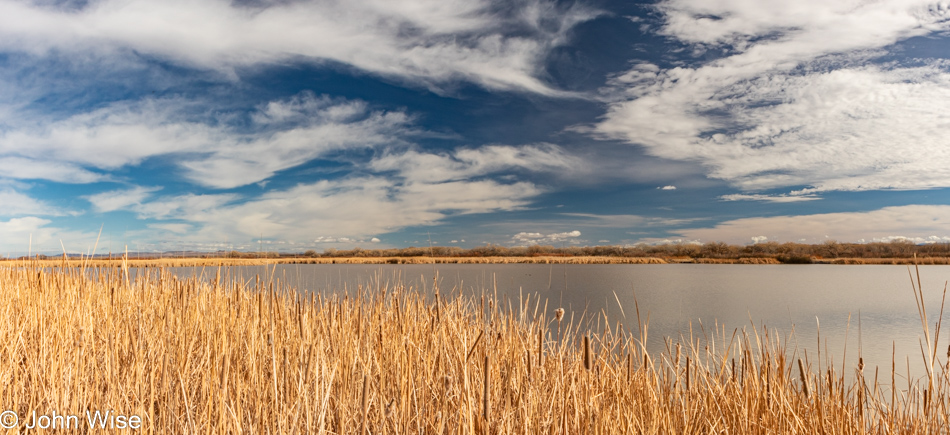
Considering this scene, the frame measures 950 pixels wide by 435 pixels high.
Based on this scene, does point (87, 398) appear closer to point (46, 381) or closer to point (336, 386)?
point (46, 381)

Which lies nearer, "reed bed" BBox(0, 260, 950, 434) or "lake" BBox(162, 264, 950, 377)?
"reed bed" BBox(0, 260, 950, 434)

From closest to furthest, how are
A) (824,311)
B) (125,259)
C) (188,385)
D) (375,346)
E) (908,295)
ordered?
(188,385) < (375,346) < (125,259) < (824,311) < (908,295)

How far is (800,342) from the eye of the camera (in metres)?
11.6

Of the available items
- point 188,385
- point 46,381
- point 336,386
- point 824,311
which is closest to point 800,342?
point 824,311

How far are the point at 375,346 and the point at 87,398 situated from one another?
1971 millimetres

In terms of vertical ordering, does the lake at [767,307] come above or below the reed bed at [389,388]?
below

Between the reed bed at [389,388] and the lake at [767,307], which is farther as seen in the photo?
the lake at [767,307]

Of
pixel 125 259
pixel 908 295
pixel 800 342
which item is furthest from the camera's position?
pixel 908 295

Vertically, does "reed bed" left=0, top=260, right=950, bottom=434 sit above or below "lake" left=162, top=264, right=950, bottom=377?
above

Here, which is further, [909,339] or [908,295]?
[908,295]

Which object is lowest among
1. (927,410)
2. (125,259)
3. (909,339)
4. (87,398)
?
(909,339)

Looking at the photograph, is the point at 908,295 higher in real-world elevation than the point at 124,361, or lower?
lower

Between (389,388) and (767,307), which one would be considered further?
Answer: (767,307)

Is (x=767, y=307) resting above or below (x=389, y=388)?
below
